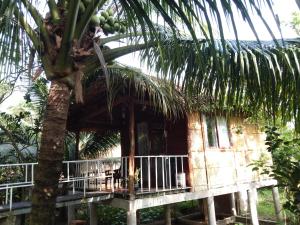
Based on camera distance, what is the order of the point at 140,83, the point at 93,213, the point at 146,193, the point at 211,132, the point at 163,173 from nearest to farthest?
the point at 140,83
the point at 146,193
the point at 163,173
the point at 93,213
the point at 211,132

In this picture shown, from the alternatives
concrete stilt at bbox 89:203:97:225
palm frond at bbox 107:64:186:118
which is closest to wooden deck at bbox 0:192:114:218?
concrete stilt at bbox 89:203:97:225

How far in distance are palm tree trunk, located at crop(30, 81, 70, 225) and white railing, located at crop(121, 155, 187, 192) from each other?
4.69 m

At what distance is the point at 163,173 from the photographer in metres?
8.23

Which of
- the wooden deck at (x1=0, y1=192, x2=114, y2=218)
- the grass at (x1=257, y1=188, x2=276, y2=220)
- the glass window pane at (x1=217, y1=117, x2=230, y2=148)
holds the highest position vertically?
the glass window pane at (x1=217, y1=117, x2=230, y2=148)

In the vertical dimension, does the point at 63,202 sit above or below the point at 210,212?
above

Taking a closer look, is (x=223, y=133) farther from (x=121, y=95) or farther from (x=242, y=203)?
(x=121, y=95)

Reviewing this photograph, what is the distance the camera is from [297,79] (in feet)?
11.8

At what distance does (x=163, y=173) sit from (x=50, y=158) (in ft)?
17.5

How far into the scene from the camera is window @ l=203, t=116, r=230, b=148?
10.2 metres

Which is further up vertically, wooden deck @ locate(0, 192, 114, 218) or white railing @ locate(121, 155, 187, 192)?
white railing @ locate(121, 155, 187, 192)

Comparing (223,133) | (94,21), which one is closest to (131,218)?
(94,21)

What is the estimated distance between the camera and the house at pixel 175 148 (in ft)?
25.6

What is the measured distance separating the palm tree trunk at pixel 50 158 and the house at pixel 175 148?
3621 millimetres

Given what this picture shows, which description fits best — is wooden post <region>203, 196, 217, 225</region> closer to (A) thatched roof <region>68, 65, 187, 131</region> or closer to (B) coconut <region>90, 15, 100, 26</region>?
(A) thatched roof <region>68, 65, 187, 131</region>
